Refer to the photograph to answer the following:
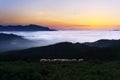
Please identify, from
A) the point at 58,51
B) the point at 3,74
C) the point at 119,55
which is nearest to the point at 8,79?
the point at 3,74

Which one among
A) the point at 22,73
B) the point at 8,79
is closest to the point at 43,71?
the point at 22,73

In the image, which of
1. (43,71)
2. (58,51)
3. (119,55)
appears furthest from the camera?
(58,51)

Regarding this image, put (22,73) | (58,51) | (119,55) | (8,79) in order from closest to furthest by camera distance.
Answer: (8,79) → (22,73) → (119,55) → (58,51)

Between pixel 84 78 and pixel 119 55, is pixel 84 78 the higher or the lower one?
the higher one

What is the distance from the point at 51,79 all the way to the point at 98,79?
4.11m

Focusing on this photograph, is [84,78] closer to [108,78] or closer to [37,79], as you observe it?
[108,78]

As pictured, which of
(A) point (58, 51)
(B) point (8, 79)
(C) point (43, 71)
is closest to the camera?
(B) point (8, 79)

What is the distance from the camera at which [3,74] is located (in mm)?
25344

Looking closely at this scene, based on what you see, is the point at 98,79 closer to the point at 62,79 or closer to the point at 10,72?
the point at 62,79

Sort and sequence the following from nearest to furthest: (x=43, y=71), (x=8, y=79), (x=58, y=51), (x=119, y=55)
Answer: (x=8, y=79), (x=43, y=71), (x=119, y=55), (x=58, y=51)

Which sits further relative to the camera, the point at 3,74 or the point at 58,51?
the point at 58,51

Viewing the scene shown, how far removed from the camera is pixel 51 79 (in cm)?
2428

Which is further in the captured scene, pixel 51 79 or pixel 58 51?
pixel 58 51

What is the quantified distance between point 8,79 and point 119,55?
51709mm
